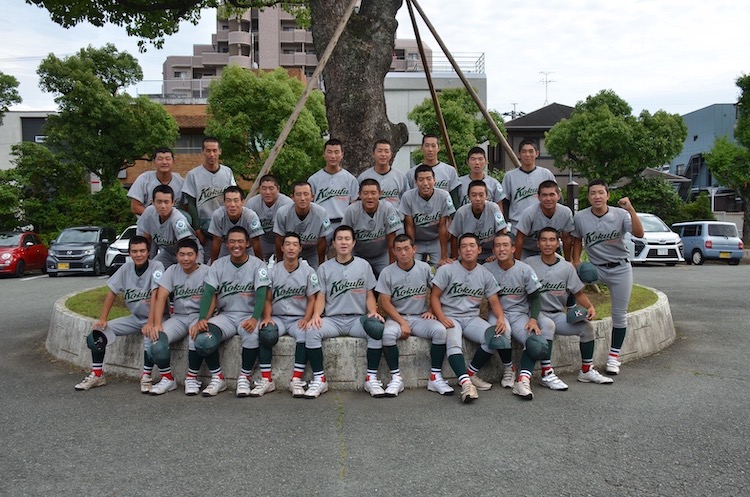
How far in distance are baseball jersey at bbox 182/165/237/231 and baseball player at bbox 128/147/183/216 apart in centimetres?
22

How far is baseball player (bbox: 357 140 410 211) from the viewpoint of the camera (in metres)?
7.33

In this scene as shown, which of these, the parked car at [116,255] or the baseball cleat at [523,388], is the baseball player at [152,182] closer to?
the baseball cleat at [523,388]

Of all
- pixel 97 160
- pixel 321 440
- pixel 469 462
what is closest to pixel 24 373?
pixel 321 440

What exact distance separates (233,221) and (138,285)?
1236 millimetres

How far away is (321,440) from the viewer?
457 cm

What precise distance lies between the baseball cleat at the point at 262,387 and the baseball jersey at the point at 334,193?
236 cm

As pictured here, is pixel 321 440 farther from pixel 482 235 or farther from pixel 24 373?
pixel 24 373

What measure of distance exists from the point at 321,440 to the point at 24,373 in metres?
4.16

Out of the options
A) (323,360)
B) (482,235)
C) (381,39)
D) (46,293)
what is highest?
(381,39)

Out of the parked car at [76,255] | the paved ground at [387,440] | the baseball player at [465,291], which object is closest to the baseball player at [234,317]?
the paved ground at [387,440]

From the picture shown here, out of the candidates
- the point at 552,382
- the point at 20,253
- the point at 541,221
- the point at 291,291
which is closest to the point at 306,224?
the point at 291,291

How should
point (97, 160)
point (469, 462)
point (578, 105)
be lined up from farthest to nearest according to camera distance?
point (578, 105) → point (97, 160) → point (469, 462)

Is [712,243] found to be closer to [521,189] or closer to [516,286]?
[521,189]

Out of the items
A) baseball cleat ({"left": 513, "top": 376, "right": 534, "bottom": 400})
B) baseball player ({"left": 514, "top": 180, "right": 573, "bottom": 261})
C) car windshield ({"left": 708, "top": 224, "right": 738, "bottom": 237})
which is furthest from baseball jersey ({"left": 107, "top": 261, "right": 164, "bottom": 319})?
car windshield ({"left": 708, "top": 224, "right": 738, "bottom": 237})
